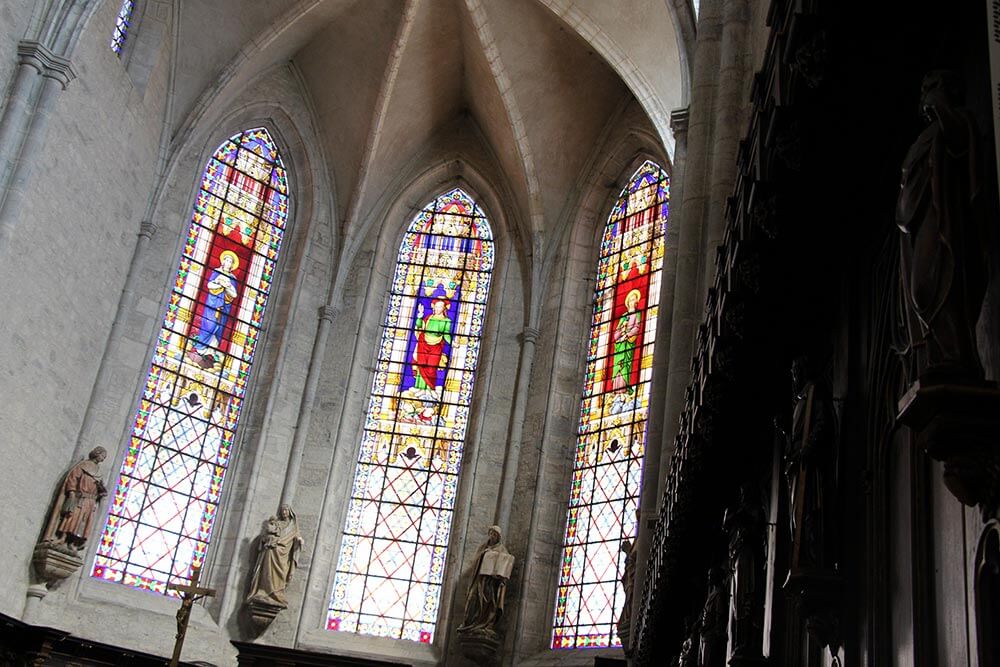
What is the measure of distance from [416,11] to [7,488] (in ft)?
30.1

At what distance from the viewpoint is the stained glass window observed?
1720cm

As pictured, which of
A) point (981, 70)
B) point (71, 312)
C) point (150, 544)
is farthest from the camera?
point (150, 544)

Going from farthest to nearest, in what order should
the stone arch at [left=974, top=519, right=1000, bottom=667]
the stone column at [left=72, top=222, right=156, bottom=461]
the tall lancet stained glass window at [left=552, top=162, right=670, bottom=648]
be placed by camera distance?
the tall lancet stained glass window at [left=552, top=162, right=670, bottom=648] < the stone column at [left=72, top=222, right=156, bottom=461] < the stone arch at [left=974, top=519, right=1000, bottom=667]

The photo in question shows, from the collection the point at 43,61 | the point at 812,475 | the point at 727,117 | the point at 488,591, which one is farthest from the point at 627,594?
the point at 812,475

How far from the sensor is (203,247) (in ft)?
62.3

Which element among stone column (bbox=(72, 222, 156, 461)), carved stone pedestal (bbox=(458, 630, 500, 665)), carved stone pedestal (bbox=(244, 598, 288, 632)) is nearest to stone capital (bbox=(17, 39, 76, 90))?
stone column (bbox=(72, 222, 156, 461))

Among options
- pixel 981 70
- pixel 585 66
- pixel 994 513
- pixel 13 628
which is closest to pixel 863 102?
pixel 981 70

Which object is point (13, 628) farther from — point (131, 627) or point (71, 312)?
point (71, 312)

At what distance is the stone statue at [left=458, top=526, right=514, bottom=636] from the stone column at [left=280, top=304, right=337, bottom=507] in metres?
2.98

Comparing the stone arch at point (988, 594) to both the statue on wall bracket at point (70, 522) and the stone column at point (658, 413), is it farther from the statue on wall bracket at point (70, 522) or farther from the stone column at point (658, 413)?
the statue on wall bracket at point (70, 522)

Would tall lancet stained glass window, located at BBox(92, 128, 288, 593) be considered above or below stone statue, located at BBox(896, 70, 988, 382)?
above

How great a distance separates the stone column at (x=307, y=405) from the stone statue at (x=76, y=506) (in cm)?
291

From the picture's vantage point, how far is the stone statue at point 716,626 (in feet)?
18.5

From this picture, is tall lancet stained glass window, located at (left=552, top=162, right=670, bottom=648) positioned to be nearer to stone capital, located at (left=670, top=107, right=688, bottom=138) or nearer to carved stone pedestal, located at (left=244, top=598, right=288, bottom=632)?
carved stone pedestal, located at (left=244, top=598, right=288, bottom=632)
